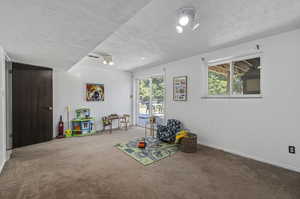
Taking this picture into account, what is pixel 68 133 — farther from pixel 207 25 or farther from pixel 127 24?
pixel 207 25

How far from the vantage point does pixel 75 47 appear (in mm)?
2338

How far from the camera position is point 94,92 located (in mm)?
4961

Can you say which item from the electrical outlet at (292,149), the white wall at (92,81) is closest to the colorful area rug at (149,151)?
the electrical outlet at (292,149)

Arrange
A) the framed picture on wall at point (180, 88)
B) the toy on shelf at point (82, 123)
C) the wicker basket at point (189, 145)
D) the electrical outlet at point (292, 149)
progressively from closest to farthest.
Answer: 1. the electrical outlet at point (292, 149)
2. the wicker basket at point (189, 145)
3. the framed picture on wall at point (180, 88)
4. the toy on shelf at point (82, 123)

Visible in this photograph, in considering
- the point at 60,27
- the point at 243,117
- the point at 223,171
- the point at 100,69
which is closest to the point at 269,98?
the point at 243,117

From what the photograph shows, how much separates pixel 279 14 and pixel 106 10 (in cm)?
226

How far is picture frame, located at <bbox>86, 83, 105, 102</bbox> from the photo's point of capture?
15.8ft

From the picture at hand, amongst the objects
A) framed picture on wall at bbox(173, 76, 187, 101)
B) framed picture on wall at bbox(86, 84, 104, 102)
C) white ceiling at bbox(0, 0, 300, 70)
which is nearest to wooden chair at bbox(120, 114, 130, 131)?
framed picture on wall at bbox(86, 84, 104, 102)

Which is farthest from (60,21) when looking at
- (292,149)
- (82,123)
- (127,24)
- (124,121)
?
(124,121)

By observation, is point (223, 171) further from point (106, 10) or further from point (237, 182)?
point (106, 10)

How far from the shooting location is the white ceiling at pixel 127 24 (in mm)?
1324

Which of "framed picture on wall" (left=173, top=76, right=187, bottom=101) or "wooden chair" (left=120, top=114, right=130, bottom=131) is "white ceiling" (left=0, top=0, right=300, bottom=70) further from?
"wooden chair" (left=120, top=114, right=130, bottom=131)

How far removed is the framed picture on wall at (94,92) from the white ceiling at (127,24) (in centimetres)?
207

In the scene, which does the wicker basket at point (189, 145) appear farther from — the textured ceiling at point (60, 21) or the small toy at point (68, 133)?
the small toy at point (68, 133)
